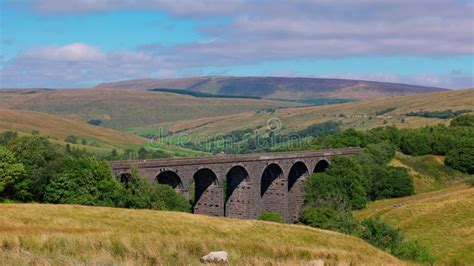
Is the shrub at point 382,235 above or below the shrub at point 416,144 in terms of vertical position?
below

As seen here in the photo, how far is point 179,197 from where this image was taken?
73562 millimetres

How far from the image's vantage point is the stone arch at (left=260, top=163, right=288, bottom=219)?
312 feet

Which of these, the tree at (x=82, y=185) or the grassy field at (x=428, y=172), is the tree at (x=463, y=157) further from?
the tree at (x=82, y=185)

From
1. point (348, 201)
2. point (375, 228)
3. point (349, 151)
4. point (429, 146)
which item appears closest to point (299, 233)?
point (375, 228)

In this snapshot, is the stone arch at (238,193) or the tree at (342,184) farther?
the tree at (342,184)

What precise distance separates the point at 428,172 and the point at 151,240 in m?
102

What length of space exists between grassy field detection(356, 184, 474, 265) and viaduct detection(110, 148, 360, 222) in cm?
1395

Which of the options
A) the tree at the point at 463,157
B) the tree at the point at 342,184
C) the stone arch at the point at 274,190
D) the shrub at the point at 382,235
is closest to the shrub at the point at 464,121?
the tree at the point at 463,157

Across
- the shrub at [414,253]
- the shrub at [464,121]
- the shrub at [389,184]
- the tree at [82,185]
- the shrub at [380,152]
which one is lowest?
the shrub at [389,184]

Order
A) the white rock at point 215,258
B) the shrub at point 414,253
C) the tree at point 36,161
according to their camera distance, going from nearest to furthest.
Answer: the white rock at point 215,258
the shrub at point 414,253
the tree at point 36,161

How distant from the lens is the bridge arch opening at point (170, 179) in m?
76.1

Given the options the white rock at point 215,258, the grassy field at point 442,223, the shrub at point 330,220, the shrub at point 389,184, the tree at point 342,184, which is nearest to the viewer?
the white rock at point 215,258

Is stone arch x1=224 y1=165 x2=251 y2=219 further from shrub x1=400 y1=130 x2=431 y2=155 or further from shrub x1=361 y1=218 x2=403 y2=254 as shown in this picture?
shrub x1=400 y1=130 x2=431 y2=155

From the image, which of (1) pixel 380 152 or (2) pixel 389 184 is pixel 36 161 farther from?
(1) pixel 380 152
